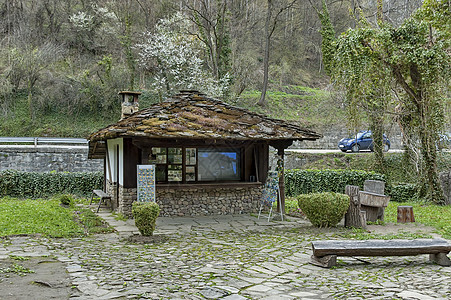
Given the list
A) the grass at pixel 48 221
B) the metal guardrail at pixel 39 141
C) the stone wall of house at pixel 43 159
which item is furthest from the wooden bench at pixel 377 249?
the metal guardrail at pixel 39 141

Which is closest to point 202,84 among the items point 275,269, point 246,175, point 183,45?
point 183,45

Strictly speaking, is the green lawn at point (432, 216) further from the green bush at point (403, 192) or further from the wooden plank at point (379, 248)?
the wooden plank at point (379, 248)

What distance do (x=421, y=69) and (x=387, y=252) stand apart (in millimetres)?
8832

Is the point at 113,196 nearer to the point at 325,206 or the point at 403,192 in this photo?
the point at 325,206

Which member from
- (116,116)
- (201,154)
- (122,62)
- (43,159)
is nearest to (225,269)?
(201,154)

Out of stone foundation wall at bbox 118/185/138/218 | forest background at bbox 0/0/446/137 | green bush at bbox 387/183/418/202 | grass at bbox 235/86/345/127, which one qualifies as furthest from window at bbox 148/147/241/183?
grass at bbox 235/86/345/127

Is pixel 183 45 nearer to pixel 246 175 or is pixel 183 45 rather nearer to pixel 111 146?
pixel 111 146

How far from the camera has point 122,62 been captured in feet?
104

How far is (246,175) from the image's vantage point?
13.2 metres

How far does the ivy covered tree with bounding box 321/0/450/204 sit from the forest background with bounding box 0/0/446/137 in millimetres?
10365

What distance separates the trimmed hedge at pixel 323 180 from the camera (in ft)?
58.4

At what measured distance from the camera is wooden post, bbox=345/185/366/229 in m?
10.3

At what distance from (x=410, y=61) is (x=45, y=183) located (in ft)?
46.7

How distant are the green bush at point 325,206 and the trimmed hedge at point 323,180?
789 cm
